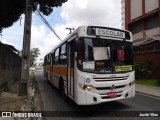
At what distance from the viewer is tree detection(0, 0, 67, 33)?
15.0m

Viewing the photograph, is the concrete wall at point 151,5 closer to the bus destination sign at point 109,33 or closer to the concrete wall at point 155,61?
the concrete wall at point 155,61

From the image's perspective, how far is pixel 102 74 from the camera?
8.95m

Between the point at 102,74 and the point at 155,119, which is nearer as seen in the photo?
the point at 155,119

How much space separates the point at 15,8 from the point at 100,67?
9392 mm

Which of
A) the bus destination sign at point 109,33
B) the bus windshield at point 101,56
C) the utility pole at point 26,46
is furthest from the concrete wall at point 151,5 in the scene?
the bus windshield at point 101,56

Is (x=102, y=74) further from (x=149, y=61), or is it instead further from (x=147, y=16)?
(x=147, y=16)

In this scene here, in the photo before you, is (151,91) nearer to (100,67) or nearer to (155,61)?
(155,61)

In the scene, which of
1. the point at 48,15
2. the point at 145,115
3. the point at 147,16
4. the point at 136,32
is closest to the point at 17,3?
the point at 48,15

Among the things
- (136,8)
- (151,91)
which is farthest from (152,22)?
(151,91)

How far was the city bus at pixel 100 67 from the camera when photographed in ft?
29.0

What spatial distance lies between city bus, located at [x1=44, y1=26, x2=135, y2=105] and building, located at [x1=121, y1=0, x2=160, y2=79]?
40.2ft

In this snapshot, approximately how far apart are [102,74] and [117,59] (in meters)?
0.92

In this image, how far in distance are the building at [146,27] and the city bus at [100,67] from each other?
40.2 ft

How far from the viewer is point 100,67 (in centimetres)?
899
